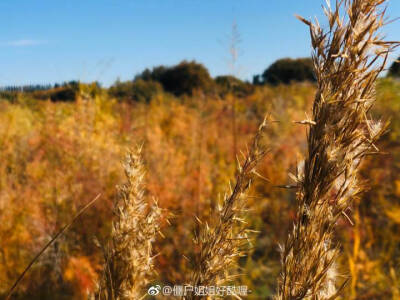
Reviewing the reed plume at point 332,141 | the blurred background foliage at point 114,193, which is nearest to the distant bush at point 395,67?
the reed plume at point 332,141

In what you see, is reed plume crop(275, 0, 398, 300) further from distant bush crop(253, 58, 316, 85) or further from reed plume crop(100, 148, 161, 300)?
distant bush crop(253, 58, 316, 85)

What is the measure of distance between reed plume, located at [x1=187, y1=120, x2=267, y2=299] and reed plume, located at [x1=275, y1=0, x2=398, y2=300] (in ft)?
0.53

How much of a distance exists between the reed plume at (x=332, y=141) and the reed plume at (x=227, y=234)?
0.16 meters

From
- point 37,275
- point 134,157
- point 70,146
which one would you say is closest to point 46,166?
point 70,146

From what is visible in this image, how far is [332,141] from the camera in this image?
3.13 ft

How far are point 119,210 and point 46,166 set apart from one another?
452 cm

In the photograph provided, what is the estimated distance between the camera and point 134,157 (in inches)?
55.4

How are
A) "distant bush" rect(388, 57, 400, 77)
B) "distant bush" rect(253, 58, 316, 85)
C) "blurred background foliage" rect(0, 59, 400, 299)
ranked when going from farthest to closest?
1. "distant bush" rect(253, 58, 316, 85)
2. "blurred background foliage" rect(0, 59, 400, 299)
3. "distant bush" rect(388, 57, 400, 77)

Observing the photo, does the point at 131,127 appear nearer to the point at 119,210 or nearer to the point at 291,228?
the point at 119,210

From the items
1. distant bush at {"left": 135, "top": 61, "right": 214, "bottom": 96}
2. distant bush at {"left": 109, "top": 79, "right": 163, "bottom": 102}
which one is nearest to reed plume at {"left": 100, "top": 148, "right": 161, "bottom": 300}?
distant bush at {"left": 109, "top": 79, "right": 163, "bottom": 102}

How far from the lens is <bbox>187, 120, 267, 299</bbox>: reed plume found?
3.70ft

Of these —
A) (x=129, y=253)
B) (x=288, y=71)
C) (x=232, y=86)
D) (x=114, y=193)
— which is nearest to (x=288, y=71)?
(x=288, y=71)

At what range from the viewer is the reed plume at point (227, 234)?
1.13 m

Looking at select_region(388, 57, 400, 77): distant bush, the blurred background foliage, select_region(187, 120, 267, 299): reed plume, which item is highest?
select_region(388, 57, 400, 77): distant bush
